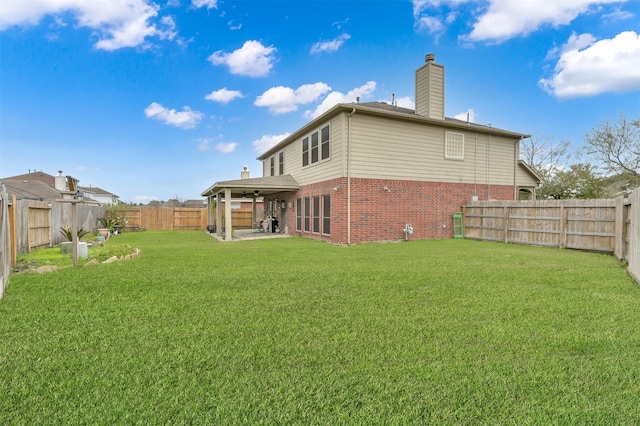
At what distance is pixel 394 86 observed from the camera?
17.3m

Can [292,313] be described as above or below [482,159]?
below

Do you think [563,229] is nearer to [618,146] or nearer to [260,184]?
[260,184]

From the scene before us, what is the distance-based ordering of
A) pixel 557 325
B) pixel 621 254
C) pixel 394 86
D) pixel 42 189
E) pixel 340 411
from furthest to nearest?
pixel 42 189 → pixel 394 86 → pixel 621 254 → pixel 557 325 → pixel 340 411

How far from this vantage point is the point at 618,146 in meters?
23.8

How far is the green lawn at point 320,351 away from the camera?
2.26 meters

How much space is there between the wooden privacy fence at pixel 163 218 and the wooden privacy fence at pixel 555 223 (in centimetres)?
1695

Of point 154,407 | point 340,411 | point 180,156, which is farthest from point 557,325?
point 180,156

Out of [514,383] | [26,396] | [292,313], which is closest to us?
[26,396]

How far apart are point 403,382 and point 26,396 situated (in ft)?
8.76

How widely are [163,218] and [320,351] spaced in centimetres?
2262

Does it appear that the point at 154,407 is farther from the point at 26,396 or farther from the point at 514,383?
the point at 514,383

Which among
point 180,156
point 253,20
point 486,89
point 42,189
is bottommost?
point 42,189

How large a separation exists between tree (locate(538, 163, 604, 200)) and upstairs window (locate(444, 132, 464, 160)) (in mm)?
17322

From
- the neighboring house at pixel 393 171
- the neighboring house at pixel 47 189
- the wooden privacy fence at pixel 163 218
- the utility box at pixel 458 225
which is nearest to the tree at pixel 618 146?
the neighboring house at pixel 393 171
